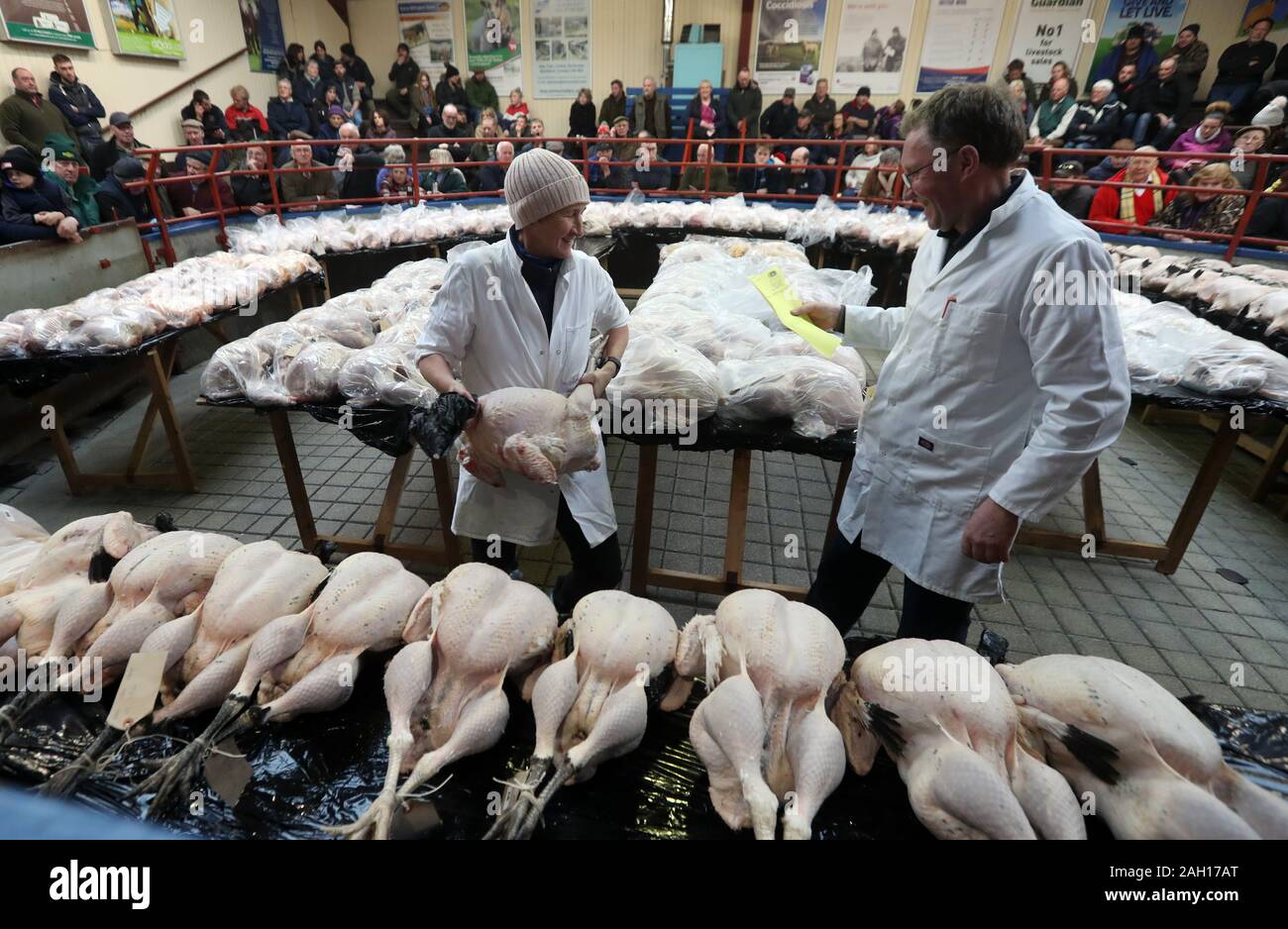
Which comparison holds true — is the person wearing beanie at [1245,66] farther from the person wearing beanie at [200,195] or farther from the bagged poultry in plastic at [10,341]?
the bagged poultry in plastic at [10,341]

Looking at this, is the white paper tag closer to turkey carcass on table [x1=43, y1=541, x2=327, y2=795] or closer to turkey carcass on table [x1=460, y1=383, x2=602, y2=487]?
turkey carcass on table [x1=43, y1=541, x2=327, y2=795]

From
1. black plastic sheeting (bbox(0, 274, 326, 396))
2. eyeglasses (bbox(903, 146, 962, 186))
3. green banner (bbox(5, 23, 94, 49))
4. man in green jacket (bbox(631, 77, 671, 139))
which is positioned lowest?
black plastic sheeting (bbox(0, 274, 326, 396))

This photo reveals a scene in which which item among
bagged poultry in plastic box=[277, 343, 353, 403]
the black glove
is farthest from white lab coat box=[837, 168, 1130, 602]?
bagged poultry in plastic box=[277, 343, 353, 403]

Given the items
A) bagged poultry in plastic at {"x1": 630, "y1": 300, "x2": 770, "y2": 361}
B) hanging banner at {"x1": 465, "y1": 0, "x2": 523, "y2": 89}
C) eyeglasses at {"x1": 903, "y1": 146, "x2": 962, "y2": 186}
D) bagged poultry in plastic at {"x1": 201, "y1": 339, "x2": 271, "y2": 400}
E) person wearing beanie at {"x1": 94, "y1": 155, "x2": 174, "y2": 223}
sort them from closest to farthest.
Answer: eyeglasses at {"x1": 903, "y1": 146, "x2": 962, "y2": 186}, bagged poultry in plastic at {"x1": 201, "y1": 339, "x2": 271, "y2": 400}, bagged poultry in plastic at {"x1": 630, "y1": 300, "x2": 770, "y2": 361}, person wearing beanie at {"x1": 94, "y1": 155, "x2": 174, "y2": 223}, hanging banner at {"x1": 465, "y1": 0, "x2": 523, "y2": 89}

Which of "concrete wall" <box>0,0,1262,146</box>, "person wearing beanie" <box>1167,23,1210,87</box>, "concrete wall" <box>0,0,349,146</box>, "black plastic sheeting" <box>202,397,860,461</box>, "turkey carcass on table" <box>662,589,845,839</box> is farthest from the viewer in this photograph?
"person wearing beanie" <box>1167,23,1210,87</box>

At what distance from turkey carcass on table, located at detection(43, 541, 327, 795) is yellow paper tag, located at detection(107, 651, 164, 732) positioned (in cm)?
2

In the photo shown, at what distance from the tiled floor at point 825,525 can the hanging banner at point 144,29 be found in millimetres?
8115

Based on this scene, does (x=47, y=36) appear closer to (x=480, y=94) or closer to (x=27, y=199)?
(x=27, y=199)

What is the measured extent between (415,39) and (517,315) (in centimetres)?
1672

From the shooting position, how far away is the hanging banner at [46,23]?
7.55 m

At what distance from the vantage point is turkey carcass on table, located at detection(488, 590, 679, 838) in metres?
1.11

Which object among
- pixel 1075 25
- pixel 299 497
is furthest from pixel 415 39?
pixel 299 497
